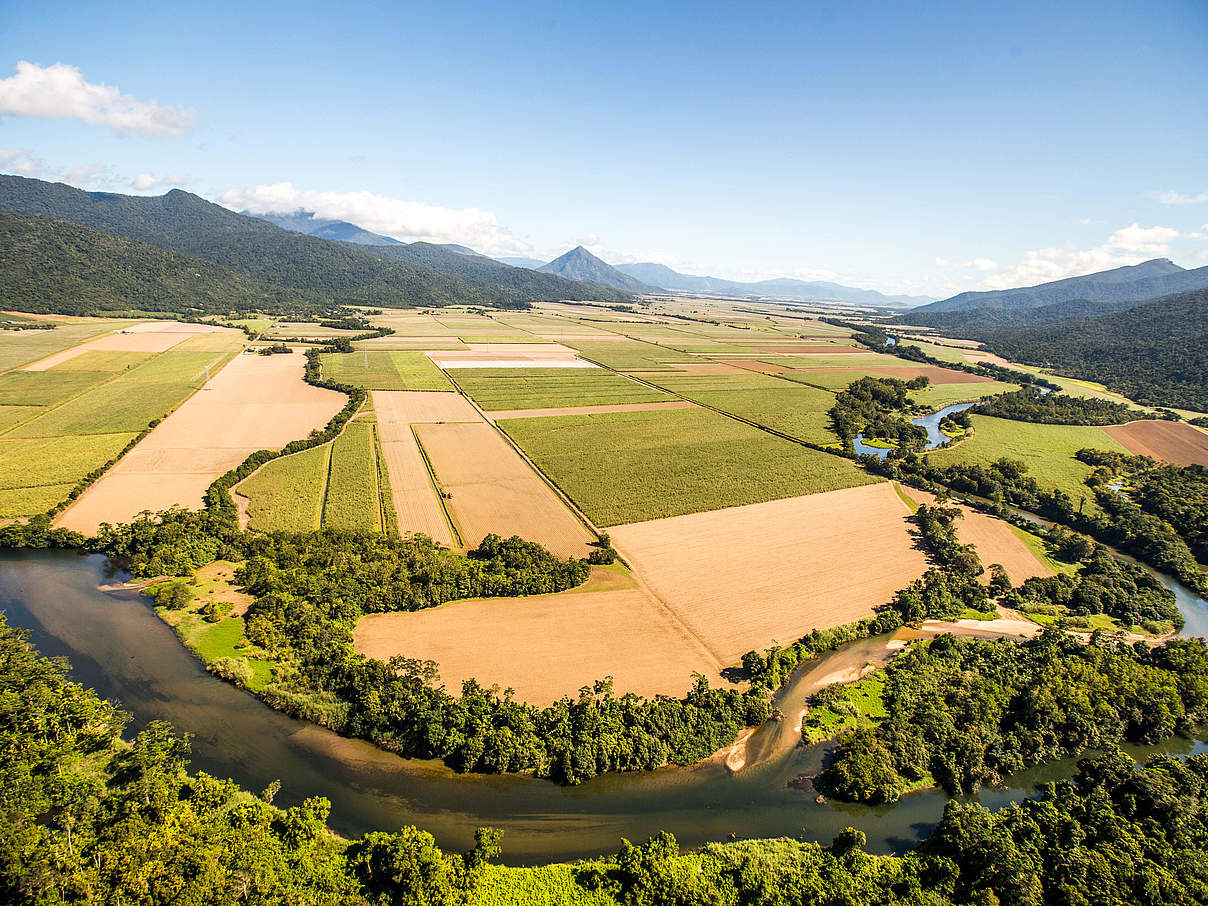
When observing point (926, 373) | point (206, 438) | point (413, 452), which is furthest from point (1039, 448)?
point (206, 438)

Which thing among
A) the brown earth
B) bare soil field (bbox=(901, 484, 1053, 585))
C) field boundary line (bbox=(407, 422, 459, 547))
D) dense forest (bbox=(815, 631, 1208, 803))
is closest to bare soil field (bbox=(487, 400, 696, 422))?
field boundary line (bbox=(407, 422, 459, 547))

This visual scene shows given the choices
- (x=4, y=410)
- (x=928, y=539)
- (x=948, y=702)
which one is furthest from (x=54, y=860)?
(x=4, y=410)

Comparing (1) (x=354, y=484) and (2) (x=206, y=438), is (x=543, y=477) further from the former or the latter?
(2) (x=206, y=438)

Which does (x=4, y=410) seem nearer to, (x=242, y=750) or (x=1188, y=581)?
(x=242, y=750)

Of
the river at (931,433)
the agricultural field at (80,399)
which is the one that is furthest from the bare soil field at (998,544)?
the agricultural field at (80,399)

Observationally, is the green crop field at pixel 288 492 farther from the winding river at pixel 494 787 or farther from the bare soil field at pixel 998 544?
the bare soil field at pixel 998 544

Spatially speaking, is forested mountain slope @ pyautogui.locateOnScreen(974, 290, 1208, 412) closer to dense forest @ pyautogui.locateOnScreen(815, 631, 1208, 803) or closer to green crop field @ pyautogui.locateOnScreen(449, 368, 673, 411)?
green crop field @ pyautogui.locateOnScreen(449, 368, 673, 411)
